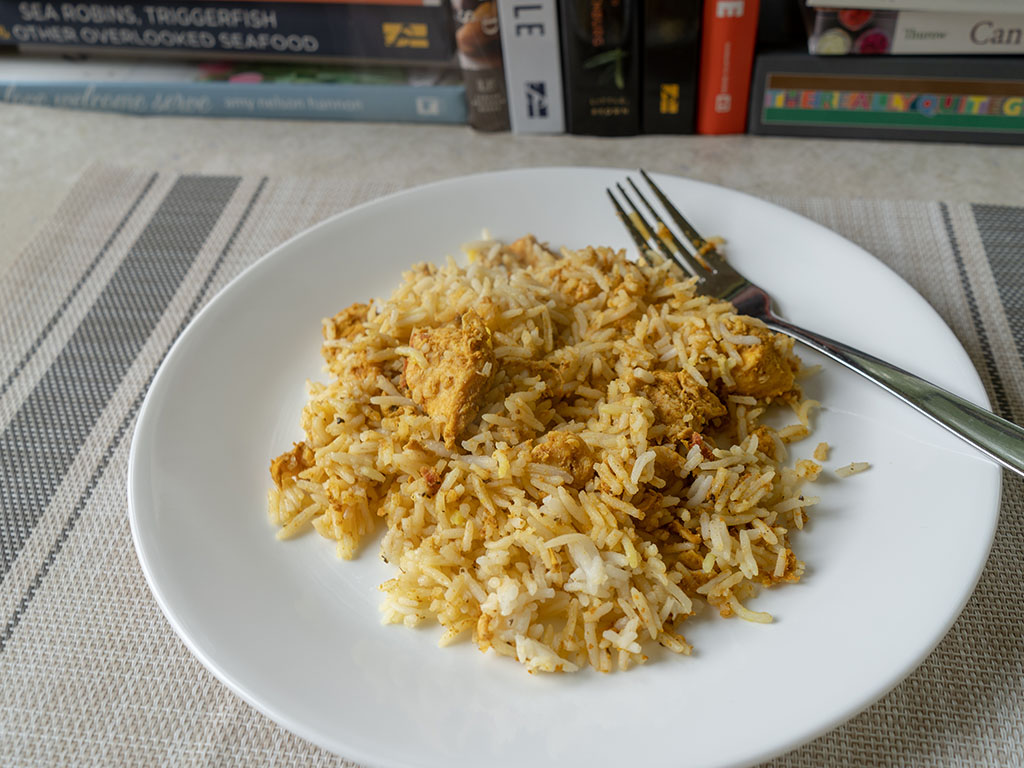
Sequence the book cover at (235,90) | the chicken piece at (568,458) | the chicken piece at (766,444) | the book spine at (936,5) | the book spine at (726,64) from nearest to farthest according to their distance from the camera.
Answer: the chicken piece at (568,458)
the chicken piece at (766,444)
the book spine at (936,5)
the book spine at (726,64)
the book cover at (235,90)

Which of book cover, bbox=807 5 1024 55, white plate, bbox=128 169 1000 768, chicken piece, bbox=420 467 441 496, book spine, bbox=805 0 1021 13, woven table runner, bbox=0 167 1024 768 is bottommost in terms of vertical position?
woven table runner, bbox=0 167 1024 768

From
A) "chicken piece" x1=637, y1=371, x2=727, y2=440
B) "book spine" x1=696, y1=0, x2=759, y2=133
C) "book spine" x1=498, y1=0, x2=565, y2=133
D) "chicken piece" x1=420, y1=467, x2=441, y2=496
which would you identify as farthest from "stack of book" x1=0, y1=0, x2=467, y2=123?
"chicken piece" x1=420, y1=467, x2=441, y2=496

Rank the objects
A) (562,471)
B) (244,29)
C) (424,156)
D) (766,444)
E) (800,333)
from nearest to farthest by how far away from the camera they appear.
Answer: (562,471) < (766,444) < (800,333) < (424,156) < (244,29)

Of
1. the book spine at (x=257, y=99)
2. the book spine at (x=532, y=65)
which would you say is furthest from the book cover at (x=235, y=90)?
the book spine at (x=532, y=65)

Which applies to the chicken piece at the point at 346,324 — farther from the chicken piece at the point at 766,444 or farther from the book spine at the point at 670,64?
the book spine at the point at 670,64

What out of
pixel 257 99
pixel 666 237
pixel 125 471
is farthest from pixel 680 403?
pixel 257 99

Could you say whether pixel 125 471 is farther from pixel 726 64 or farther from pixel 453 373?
pixel 726 64

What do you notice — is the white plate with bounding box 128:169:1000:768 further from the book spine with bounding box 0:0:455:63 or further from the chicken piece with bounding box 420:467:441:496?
the book spine with bounding box 0:0:455:63
